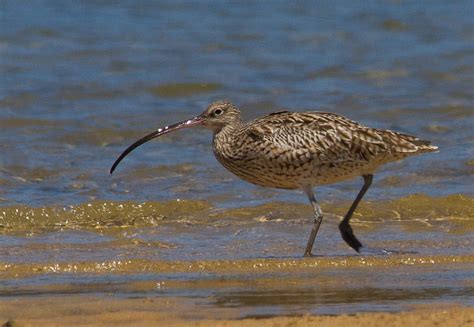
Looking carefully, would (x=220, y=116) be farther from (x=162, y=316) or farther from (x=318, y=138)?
(x=162, y=316)

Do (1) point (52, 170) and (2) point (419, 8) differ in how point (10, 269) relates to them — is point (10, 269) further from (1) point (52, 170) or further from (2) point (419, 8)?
(2) point (419, 8)

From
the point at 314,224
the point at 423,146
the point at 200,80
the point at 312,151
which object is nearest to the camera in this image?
the point at 314,224

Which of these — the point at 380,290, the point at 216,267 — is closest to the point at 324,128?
the point at 216,267

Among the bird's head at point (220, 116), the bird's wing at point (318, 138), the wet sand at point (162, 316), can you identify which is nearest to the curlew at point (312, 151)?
the bird's wing at point (318, 138)

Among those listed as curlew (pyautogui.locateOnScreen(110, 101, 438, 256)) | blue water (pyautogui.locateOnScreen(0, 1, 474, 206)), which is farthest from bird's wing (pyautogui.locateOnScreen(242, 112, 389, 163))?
blue water (pyautogui.locateOnScreen(0, 1, 474, 206))

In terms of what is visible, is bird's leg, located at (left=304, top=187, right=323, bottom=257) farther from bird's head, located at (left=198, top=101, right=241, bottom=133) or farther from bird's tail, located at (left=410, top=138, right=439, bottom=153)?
bird's head, located at (left=198, top=101, right=241, bottom=133)

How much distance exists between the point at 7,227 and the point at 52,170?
1992mm

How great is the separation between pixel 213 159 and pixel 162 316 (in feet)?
20.7

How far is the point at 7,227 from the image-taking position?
1096cm

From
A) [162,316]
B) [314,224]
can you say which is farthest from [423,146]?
[162,316]

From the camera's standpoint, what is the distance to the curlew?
10.2 metres

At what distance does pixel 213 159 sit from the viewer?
13328mm

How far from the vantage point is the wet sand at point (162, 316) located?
6.84 meters

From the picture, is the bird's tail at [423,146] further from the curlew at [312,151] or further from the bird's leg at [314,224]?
the bird's leg at [314,224]
